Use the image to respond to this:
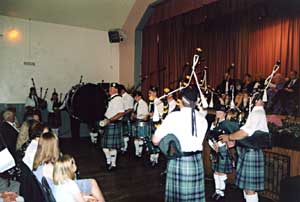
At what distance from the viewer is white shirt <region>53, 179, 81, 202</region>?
2027 millimetres

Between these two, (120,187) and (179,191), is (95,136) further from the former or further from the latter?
(179,191)

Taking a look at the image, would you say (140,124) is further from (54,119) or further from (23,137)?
(54,119)

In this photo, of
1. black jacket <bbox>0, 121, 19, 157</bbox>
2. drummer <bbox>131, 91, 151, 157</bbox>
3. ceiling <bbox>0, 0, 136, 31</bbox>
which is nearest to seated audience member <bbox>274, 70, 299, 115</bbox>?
drummer <bbox>131, 91, 151, 157</bbox>

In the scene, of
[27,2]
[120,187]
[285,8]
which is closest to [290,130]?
[120,187]

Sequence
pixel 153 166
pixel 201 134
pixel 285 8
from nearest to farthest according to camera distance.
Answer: pixel 201 134 < pixel 153 166 < pixel 285 8

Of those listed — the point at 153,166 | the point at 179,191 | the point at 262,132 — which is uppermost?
the point at 262,132

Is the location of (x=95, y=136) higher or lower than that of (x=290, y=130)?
lower

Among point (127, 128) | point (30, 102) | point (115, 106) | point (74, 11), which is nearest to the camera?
point (115, 106)

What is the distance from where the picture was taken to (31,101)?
6.99m

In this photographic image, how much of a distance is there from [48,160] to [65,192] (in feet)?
1.12

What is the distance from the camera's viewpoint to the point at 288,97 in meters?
5.40

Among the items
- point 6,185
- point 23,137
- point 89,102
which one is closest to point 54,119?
point 89,102

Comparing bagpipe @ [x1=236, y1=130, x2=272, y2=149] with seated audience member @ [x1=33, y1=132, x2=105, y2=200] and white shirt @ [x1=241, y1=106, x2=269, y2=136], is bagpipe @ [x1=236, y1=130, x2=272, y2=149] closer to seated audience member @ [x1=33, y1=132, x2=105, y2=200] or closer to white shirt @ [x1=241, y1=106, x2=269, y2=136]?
white shirt @ [x1=241, y1=106, x2=269, y2=136]

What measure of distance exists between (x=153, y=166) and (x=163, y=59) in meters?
3.82
